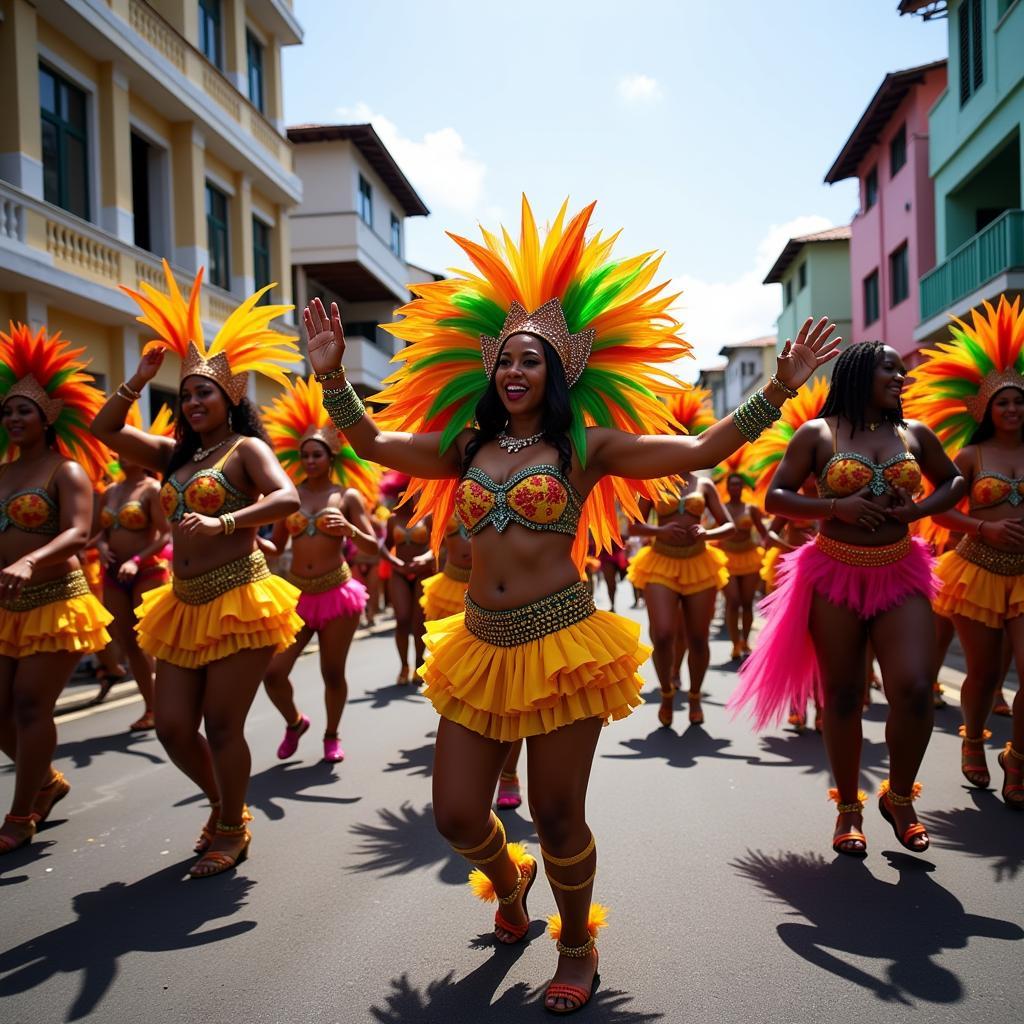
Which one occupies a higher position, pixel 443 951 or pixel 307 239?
pixel 307 239

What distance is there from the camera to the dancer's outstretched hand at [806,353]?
3.46 m

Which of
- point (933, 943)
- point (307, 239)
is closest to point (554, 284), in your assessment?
point (933, 943)

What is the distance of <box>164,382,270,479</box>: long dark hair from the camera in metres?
4.93

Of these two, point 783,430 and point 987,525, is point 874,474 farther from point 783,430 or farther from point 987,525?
point 783,430

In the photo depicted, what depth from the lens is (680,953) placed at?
3.57 meters

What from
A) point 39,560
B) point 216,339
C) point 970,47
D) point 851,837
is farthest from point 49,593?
point 970,47

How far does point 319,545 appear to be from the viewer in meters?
7.16

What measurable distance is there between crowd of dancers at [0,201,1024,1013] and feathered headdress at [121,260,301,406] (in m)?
0.02

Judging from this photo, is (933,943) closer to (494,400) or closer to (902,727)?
(902,727)

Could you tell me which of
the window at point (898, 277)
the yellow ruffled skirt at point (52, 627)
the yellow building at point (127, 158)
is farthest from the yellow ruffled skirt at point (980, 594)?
the window at point (898, 277)

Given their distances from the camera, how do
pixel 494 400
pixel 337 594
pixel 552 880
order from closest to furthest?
pixel 552 880 → pixel 494 400 → pixel 337 594

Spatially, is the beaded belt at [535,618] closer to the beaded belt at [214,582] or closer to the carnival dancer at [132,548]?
the beaded belt at [214,582]

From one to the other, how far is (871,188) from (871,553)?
2611 cm

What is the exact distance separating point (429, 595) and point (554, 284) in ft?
12.2
